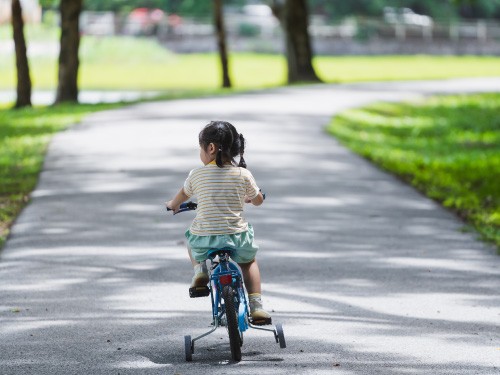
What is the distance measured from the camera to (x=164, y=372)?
20.6 feet

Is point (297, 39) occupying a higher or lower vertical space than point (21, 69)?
lower

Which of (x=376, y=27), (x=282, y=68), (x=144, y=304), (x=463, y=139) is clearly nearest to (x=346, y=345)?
(x=144, y=304)

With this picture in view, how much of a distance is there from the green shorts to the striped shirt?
0.03 m

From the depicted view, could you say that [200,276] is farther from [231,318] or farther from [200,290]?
[231,318]

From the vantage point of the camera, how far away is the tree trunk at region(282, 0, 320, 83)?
37662mm

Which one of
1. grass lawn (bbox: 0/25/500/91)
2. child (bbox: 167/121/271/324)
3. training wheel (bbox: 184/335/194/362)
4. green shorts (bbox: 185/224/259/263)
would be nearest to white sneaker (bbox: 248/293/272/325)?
child (bbox: 167/121/271/324)

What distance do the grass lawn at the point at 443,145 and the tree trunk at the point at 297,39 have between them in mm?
8347

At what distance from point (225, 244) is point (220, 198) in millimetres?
261

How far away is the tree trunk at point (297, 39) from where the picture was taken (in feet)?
124

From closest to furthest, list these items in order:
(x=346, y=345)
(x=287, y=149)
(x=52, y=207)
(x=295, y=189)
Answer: (x=346, y=345) < (x=52, y=207) < (x=295, y=189) < (x=287, y=149)

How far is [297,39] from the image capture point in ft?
124

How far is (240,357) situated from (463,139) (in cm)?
1508

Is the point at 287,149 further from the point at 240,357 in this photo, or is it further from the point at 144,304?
the point at 240,357

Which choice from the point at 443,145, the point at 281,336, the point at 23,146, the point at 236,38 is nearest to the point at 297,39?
the point at 443,145
